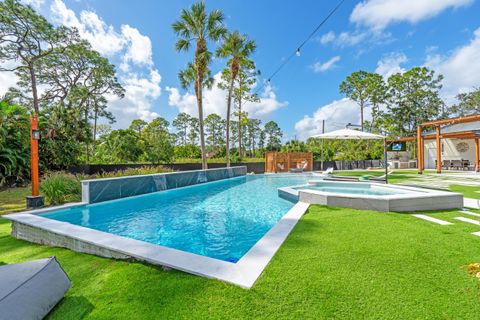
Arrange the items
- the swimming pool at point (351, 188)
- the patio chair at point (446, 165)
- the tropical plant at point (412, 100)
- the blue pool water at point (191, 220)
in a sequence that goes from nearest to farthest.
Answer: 1. the blue pool water at point (191, 220)
2. the swimming pool at point (351, 188)
3. the patio chair at point (446, 165)
4. the tropical plant at point (412, 100)

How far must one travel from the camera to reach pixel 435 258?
2648mm

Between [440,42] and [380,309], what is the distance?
21160 millimetres

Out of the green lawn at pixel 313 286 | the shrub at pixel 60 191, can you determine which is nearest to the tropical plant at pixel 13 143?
the shrub at pixel 60 191

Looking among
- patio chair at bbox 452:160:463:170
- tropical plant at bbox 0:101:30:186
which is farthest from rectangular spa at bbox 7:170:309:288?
patio chair at bbox 452:160:463:170

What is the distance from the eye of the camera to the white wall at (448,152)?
19.5 meters

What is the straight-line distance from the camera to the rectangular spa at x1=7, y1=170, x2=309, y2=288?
2.67 m

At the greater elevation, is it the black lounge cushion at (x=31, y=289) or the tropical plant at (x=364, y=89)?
the tropical plant at (x=364, y=89)

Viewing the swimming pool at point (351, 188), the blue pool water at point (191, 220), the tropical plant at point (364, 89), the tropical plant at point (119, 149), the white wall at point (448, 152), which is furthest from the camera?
the tropical plant at point (364, 89)

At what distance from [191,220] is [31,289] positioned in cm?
387

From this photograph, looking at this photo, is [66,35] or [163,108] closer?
[66,35]

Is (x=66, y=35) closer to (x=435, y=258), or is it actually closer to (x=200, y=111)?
(x=200, y=111)

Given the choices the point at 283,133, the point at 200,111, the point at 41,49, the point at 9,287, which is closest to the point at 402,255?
the point at 9,287

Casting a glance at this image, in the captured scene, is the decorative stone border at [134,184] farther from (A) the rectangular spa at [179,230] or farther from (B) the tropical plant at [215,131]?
(B) the tropical plant at [215,131]

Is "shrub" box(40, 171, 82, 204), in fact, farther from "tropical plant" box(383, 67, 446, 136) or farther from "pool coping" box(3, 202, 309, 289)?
"tropical plant" box(383, 67, 446, 136)
